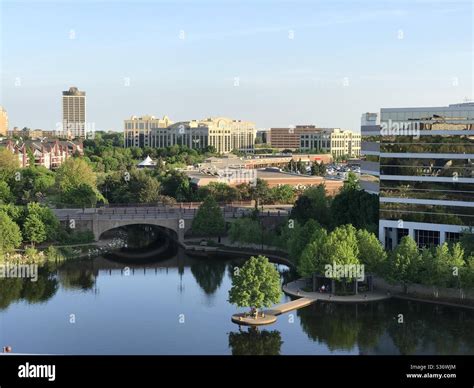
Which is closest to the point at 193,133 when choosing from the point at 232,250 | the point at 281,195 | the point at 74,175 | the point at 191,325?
the point at 74,175

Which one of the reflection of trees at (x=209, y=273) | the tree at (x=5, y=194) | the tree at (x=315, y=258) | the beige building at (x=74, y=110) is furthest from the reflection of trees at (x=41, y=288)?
the beige building at (x=74, y=110)

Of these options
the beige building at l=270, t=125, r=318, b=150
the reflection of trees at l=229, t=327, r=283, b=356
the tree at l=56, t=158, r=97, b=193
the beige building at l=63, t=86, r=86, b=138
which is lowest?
the reflection of trees at l=229, t=327, r=283, b=356

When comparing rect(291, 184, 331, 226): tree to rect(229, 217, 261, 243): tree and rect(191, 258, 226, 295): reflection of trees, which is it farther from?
rect(191, 258, 226, 295): reflection of trees

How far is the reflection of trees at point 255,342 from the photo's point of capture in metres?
21.9

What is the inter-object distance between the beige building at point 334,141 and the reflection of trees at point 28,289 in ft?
272

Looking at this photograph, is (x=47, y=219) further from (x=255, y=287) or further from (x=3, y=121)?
(x=3, y=121)

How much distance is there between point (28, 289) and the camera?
30188 mm

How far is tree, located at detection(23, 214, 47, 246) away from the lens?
36688 millimetres

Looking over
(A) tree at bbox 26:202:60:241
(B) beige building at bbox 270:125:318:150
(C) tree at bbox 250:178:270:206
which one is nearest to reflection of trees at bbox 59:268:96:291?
(A) tree at bbox 26:202:60:241

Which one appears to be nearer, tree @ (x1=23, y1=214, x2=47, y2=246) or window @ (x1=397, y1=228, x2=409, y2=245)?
window @ (x1=397, y1=228, x2=409, y2=245)

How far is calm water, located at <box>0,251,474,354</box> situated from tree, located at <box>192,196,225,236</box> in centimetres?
968
